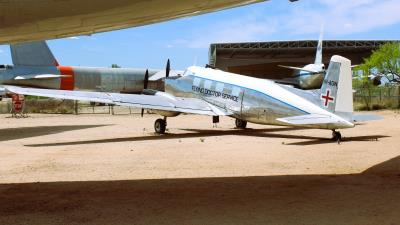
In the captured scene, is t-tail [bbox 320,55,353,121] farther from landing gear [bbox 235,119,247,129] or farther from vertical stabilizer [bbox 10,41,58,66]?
vertical stabilizer [bbox 10,41,58,66]

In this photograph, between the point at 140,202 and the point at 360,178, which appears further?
the point at 360,178

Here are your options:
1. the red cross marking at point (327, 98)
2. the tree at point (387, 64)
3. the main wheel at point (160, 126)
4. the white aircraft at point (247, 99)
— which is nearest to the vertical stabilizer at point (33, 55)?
the white aircraft at point (247, 99)

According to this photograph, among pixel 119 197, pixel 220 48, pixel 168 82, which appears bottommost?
pixel 119 197

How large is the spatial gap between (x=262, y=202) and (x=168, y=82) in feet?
57.1

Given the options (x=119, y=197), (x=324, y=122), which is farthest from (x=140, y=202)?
(x=324, y=122)

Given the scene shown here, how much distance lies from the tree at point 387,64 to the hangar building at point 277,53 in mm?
12556

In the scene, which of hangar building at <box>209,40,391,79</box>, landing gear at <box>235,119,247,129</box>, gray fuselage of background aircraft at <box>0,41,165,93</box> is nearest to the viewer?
landing gear at <box>235,119,247,129</box>

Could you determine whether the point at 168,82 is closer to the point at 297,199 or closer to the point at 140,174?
the point at 140,174

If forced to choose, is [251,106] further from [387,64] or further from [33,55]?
[387,64]

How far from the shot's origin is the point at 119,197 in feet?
23.5

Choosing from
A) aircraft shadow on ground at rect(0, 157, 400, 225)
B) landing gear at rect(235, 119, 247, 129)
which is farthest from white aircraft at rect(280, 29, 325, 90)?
aircraft shadow on ground at rect(0, 157, 400, 225)

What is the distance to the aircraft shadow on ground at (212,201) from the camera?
5.83 m

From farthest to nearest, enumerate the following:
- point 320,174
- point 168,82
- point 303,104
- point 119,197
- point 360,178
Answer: point 168,82 → point 303,104 → point 320,174 → point 360,178 → point 119,197

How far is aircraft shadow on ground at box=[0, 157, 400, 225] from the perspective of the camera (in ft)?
19.1
